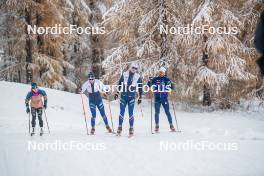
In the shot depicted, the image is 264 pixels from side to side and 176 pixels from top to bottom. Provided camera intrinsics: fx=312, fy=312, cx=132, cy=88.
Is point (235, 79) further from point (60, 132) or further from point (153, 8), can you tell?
point (60, 132)

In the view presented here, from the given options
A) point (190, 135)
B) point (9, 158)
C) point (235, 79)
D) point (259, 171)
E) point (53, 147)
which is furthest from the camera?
point (235, 79)

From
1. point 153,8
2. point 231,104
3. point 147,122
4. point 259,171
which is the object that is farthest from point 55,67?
point 259,171

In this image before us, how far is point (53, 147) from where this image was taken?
9.06 meters

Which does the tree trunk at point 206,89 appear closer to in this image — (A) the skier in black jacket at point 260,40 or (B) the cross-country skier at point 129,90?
(B) the cross-country skier at point 129,90

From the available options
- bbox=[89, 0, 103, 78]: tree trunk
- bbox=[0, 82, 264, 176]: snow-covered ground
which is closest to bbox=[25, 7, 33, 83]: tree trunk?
bbox=[89, 0, 103, 78]: tree trunk

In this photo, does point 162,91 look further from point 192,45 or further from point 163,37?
point 163,37

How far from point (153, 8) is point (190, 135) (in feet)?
28.9
